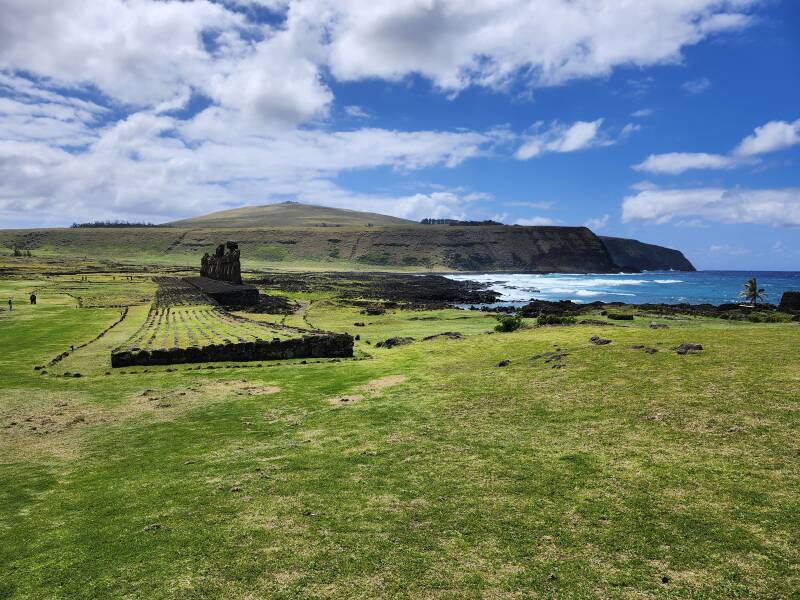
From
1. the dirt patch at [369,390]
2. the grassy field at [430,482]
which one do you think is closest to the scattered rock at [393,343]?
the dirt patch at [369,390]

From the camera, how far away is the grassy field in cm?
770

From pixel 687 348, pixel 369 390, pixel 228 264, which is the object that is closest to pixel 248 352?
pixel 369 390

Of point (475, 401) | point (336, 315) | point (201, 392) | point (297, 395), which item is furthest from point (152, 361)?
point (336, 315)

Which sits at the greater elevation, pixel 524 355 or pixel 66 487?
pixel 524 355

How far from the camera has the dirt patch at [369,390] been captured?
63.0ft

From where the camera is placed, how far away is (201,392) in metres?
21.3

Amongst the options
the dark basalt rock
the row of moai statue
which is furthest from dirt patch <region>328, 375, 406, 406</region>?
the row of moai statue

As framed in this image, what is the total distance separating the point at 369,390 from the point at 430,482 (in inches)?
386

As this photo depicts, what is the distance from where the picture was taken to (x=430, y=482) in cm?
1105

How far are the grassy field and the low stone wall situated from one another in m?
5.10

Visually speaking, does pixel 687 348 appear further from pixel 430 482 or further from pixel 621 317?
pixel 621 317

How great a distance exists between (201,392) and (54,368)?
10.6 meters

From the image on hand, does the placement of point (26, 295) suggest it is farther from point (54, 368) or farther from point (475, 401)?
point (475, 401)

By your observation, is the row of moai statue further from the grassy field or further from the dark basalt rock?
the dark basalt rock
